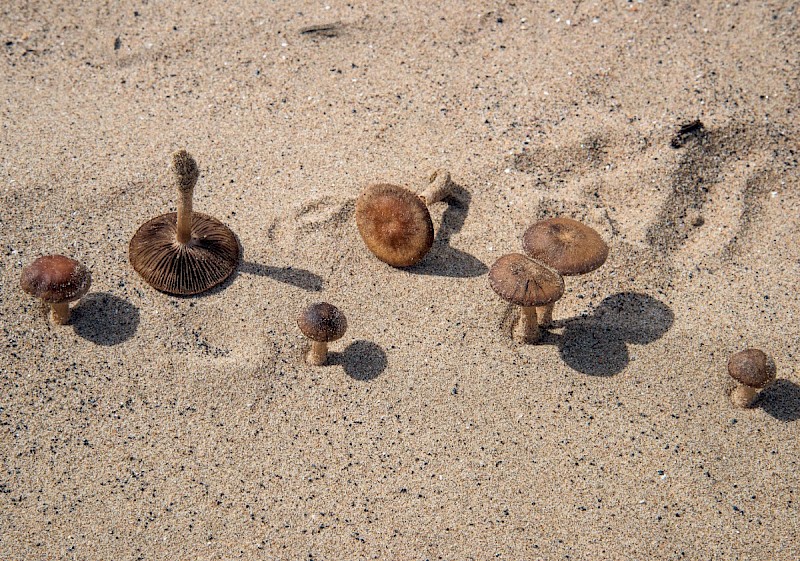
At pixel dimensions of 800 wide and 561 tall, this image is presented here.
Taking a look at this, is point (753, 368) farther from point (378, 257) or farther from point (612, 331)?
point (378, 257)

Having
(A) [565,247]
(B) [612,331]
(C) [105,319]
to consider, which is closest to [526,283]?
(A) [565,247]

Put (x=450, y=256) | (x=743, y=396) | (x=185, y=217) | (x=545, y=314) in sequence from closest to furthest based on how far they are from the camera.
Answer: (x=743, y=396) → (x=185, y=217) → (x=545, y=314) → (x=450, y=256)

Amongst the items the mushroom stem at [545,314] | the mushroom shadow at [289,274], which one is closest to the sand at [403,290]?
the mushroom shadow at [289,274]

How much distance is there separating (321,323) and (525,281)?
1.05m

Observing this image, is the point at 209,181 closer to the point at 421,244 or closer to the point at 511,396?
the point at 421,244

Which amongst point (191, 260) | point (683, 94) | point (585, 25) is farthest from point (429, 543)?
point (585, 25)

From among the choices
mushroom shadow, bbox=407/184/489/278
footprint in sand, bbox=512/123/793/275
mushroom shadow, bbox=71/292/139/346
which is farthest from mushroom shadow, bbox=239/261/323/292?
footprint in sand, bbox=512/123/793/275

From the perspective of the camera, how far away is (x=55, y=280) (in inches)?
168

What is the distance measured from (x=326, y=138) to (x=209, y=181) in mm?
840

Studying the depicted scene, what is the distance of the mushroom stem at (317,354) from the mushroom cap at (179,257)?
0.73 meters

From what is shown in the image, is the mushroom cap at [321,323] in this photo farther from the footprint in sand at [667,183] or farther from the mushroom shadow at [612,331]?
the footprint in sand at [667,183]

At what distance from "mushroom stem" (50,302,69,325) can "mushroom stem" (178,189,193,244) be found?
0.71 meters

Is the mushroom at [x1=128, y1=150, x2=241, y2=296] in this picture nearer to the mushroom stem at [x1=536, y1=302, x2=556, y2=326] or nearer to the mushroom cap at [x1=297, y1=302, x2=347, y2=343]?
the mushroom cap at [x1=297, y1=302, x2=347, y2=343]

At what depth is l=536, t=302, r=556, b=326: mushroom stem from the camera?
4.62 meters
